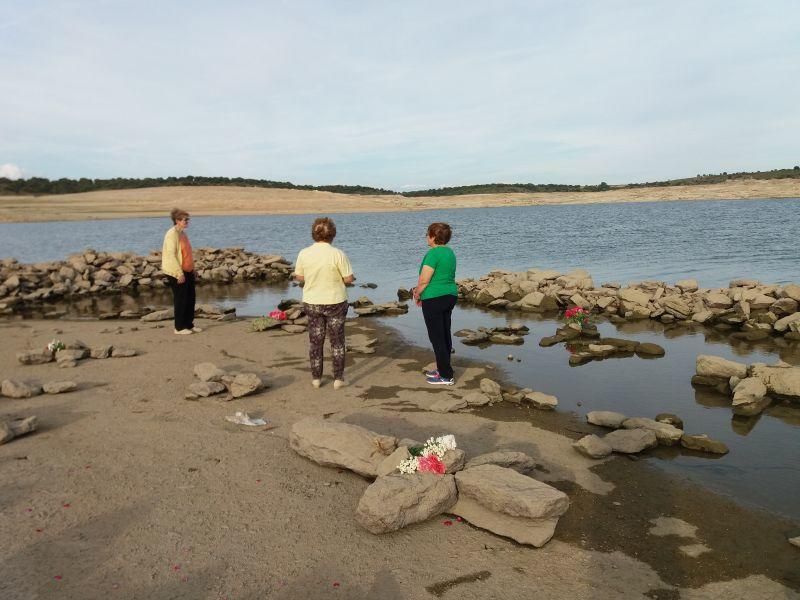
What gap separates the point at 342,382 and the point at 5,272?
18737 mm

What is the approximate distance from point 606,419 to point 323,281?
13.5 feet

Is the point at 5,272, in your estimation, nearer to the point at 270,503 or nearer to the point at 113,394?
the point at 113,394

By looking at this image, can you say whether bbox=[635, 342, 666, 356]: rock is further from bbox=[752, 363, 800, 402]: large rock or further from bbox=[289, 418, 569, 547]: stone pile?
bbox=[289, 418, 569, 547]: stone pile

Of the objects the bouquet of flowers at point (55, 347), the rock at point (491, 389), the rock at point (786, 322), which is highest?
the rock at point (786, 322)

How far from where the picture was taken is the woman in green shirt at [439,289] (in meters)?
7.93

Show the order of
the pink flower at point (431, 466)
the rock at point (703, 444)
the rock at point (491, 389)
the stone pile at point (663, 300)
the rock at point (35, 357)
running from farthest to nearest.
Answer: the stone pile at point (663, 300)
the rock at point (35, 357)
the rock at point (491, 389)
the rock at point (703, 444)
the pink flower at point (431, 466)

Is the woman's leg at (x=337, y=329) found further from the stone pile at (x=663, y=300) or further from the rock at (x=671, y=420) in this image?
the stone pile at (x=663, y=300)

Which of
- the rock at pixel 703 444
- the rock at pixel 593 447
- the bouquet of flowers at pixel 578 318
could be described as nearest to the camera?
the rock at pixel 593 447

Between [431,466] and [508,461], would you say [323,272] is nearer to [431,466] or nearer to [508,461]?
[431,466]

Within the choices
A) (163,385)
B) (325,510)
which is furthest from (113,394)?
(325,510)

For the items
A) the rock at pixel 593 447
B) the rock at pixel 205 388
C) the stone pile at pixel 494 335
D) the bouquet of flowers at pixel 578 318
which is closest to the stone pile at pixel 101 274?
the rock at pixel 205 388

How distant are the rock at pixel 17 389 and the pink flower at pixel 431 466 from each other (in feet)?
19.5

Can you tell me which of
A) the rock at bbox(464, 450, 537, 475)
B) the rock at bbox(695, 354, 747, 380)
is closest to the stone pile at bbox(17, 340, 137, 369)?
the rock at bbox(464, 450, 537, 475)

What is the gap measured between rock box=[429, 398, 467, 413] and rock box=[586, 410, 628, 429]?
167 centimetres
